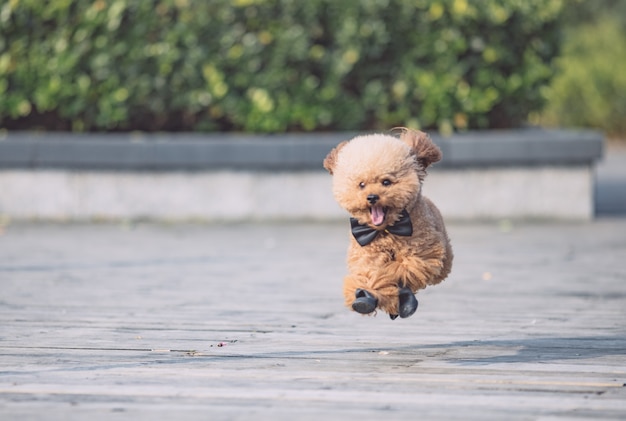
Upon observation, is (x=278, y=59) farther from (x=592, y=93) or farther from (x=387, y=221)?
(x=592, y=93)

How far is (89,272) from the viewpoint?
9.29 metres

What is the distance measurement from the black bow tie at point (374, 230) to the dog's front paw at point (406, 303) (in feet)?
0.84

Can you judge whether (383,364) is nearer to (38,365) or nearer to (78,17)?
(38,365)

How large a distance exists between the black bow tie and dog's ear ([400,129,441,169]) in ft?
0.82

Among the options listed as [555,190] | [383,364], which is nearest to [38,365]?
[383,364]

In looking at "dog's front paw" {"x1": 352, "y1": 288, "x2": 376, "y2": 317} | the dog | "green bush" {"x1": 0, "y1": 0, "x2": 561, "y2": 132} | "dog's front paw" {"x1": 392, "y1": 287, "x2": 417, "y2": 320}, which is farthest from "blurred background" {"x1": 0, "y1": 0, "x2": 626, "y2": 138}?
"dog's front paw" {"x1": 352, "y1": 288, "x2": 376, "y2": 317}

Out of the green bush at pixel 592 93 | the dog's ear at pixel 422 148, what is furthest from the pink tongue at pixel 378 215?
the green bush at pixel 592 93

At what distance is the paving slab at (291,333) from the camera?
5.23 meters

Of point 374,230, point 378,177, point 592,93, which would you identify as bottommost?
point 592,93

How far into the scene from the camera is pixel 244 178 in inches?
482

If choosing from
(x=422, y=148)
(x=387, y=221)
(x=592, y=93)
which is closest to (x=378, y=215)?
(x=387, y=221)

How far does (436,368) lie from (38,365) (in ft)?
5.76

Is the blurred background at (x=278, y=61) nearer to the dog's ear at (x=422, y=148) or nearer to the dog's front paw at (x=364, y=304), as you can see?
the dog's ear at (x=422, y=148)

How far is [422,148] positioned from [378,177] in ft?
1.09
